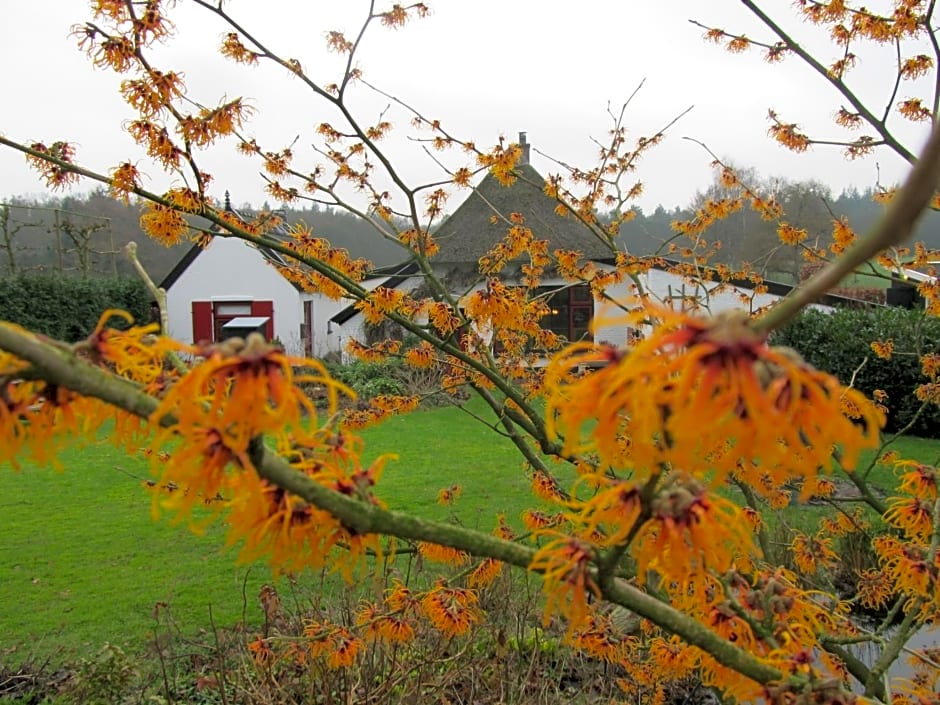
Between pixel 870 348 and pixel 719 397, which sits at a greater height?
pixel 719 397

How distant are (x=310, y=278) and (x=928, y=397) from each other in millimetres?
3458

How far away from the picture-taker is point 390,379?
15.0m

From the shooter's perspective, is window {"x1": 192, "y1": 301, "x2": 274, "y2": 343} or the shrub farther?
window {"x1": 192, "y1": 301, "x2": 274, "y2": 343}

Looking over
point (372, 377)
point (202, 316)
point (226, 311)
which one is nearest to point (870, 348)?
point (372, 377)

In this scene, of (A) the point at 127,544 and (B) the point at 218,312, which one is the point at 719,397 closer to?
(A) the point at 127,544

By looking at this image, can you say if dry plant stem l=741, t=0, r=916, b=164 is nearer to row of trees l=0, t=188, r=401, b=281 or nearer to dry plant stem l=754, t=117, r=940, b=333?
dry plant stem l=754, t=117, r=940, b=333

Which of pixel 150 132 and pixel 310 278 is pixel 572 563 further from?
pixel 310 278

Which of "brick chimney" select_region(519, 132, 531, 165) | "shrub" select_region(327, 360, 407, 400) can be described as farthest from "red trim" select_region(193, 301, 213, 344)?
"brick chimney" select_region(519, 132, 531, 165)

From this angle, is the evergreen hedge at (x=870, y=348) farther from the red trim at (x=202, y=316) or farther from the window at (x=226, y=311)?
the red trim at (x=202, y=316)

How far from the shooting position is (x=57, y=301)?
16453 mm

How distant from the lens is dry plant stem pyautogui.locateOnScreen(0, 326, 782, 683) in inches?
29.0

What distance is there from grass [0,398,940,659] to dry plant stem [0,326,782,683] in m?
2.15

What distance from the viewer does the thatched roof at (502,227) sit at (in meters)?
17.4

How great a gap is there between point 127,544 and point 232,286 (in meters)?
15.0
